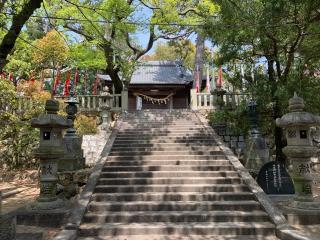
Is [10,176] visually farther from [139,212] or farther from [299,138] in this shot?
[299,138]

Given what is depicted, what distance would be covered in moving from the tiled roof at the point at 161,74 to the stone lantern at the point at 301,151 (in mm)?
17057

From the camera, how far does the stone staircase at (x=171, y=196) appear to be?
6977 mm

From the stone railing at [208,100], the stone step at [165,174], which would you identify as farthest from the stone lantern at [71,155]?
the stone railing at [208,100]

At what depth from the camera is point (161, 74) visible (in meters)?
27.0

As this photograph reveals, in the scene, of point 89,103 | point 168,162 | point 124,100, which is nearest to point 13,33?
point 168,162

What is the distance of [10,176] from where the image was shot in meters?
14.5

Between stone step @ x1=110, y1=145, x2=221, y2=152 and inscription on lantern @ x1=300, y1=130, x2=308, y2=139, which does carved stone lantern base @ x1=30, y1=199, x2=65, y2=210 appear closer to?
stone step @ x1=110, y1=145, x2=221, y2=152

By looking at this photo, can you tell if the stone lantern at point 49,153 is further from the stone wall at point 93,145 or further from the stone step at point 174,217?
the stone wall at point 93,145

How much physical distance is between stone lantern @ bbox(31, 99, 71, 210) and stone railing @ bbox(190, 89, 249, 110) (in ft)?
29.3

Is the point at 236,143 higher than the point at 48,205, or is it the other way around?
the point at 236,143

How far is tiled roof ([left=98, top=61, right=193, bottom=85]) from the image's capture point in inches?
989

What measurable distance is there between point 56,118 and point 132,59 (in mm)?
12946

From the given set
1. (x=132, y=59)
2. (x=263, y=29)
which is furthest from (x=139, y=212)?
(x=132, y=59)

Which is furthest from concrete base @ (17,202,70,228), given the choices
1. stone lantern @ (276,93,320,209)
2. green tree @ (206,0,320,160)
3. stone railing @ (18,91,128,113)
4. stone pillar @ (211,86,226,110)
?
stone railing @ (18,91,128,113)
